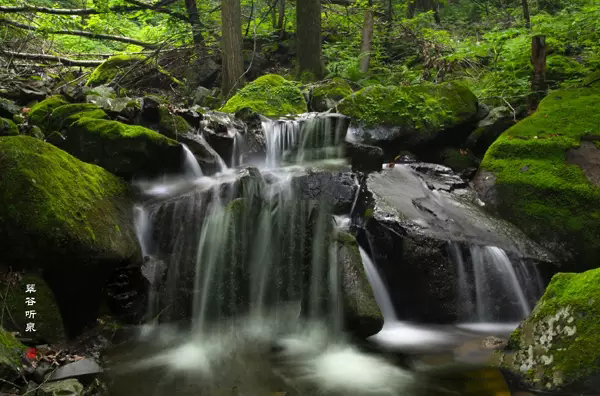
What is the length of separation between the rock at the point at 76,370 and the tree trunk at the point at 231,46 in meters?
8.68

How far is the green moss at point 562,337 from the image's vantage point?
3545 millimetres

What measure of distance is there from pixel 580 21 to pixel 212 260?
982 cm

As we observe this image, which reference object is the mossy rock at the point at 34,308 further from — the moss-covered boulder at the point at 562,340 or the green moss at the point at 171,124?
the moss-covered boulder at the point at 562,340

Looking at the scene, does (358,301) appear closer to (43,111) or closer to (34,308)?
(34,308)

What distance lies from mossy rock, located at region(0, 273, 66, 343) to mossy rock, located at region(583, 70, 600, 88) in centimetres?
968

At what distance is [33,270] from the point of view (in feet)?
14.5

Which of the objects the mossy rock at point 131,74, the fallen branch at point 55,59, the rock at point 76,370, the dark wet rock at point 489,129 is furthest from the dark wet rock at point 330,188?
the fallen branch at point 55,59

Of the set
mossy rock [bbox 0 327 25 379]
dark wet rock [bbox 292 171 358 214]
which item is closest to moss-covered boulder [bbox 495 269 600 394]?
dark wet rock [bbox 292 171 358 214]

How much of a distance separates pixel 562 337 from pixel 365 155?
16.7 feet

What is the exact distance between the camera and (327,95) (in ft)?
33.6

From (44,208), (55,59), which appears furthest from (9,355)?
(55,59)

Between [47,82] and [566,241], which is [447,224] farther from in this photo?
[47,82]

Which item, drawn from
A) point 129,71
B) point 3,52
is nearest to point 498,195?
point 129,71

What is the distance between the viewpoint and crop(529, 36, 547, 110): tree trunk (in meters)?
8.57
